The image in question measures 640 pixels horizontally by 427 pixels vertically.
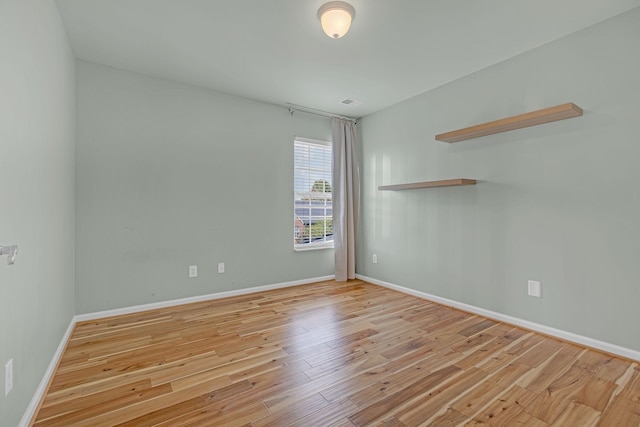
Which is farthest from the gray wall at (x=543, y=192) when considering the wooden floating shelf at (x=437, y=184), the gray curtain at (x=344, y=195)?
the gray curtain at (x=344, y=195)

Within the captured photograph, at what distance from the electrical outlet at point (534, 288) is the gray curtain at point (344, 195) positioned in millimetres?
2311

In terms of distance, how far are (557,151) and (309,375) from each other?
2649 mm

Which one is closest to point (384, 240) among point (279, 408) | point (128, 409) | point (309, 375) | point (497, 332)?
point (497, 332)

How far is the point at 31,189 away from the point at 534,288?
369 centimetres

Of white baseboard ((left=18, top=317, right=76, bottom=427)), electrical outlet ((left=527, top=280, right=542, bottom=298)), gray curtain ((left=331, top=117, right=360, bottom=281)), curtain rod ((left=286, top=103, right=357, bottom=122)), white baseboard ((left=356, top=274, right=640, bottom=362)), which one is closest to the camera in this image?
white baseboard ((left=18, top=317, right=76, bottom=427))

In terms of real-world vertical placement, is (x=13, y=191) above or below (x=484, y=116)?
below

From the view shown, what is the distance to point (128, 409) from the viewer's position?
1.63 m

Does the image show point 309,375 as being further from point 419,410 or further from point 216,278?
point 216,278

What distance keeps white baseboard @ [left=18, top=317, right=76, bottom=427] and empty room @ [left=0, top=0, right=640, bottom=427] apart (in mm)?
18

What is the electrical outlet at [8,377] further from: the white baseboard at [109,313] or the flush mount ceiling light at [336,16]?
the flush mount ceiling light at [336,16]

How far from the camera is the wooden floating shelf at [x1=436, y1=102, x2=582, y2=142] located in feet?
7.57

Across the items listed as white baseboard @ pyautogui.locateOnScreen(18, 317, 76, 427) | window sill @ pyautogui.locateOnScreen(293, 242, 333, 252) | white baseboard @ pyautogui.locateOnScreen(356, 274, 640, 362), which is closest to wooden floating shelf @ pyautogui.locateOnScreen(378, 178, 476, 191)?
window sill @ pyautogui.locateOnScreen(293, 242, 333, 252)

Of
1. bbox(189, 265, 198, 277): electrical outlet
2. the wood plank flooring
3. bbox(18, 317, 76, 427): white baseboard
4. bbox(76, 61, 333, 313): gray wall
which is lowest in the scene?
the wood plank flooring

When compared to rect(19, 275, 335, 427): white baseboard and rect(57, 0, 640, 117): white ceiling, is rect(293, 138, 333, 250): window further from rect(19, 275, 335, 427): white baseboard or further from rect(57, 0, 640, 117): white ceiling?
rect(57, 0, 640, 117): white ceiling
